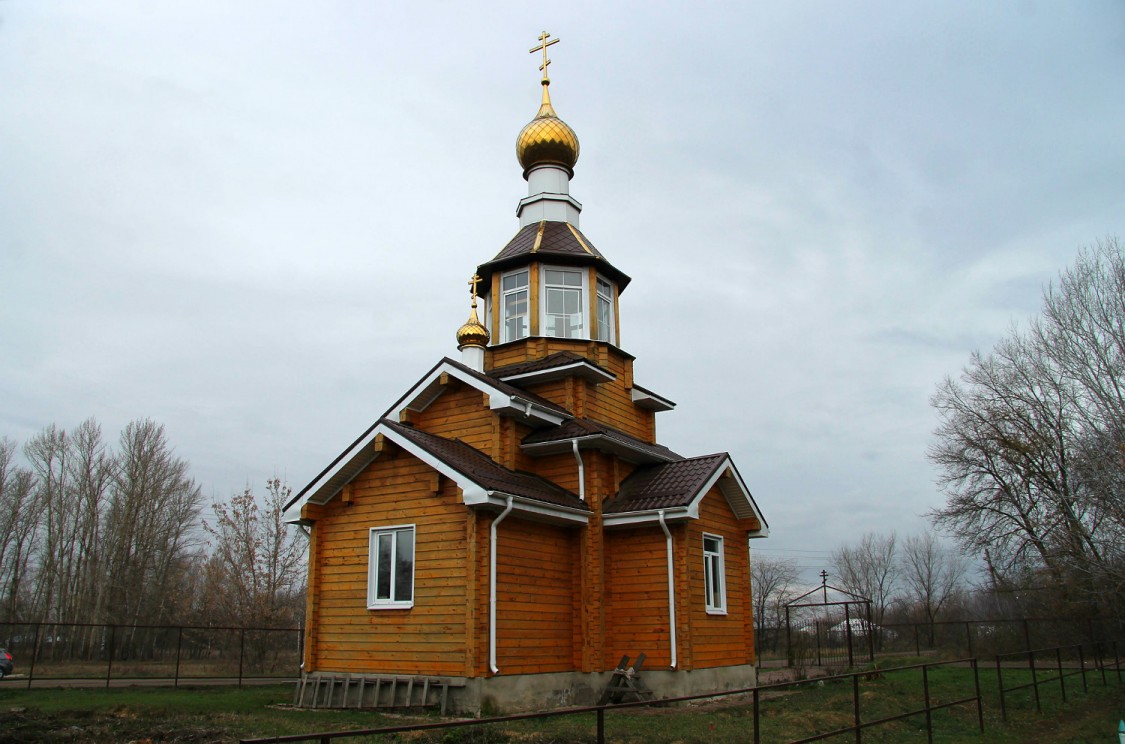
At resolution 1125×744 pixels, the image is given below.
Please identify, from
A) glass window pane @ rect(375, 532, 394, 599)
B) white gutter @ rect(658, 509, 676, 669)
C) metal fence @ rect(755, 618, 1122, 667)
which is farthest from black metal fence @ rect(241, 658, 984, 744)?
metal fence @ rect(755, 618, 1122, 667)

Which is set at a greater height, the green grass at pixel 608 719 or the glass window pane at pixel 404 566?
the glass window pane at pixel 404 566

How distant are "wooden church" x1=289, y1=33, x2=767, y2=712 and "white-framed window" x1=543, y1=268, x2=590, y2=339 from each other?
0.05m

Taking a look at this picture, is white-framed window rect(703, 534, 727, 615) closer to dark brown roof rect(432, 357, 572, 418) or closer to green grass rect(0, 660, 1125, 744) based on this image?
green grass rect(0, 660, 1125, 744)

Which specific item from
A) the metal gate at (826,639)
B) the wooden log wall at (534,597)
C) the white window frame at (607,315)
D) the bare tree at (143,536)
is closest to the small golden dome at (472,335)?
the white window frame at (607,315)

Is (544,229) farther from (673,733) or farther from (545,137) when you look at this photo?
(673,733)

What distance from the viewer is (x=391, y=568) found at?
13.8 m

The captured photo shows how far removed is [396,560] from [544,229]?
8432mm

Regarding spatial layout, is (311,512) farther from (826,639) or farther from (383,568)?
(826,639)

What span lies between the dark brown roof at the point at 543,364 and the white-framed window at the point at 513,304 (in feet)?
3.23

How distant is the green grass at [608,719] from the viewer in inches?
377

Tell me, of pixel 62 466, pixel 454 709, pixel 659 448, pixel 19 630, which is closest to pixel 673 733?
pixel 454 709

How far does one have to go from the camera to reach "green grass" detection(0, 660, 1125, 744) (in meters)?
9.59

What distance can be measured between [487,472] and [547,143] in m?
9.16

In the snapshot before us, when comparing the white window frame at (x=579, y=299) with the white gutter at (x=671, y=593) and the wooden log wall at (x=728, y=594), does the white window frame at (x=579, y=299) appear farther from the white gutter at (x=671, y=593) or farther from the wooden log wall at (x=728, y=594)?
the white gutter at (x=671, y=593)
